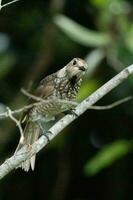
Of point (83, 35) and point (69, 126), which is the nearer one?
point (83, 35)

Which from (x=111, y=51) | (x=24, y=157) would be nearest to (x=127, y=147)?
(x=111, y=51)

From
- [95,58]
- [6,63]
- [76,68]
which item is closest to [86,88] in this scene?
[95,58]

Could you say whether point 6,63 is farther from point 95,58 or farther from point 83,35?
point 83,35

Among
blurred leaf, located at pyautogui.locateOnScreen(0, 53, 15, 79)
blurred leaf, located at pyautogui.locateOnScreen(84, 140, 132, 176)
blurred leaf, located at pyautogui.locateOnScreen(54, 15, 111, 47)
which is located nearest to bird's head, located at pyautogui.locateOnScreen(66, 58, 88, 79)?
blurred leaf, located at pyautogui.locateOnScreen(54, 15, 111, 47)

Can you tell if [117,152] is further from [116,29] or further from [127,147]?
[116,29]

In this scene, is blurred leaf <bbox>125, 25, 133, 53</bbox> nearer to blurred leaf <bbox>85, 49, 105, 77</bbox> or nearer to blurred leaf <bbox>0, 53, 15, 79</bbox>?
blurred leaf <bbox>85, 49, 105, 77</bbox>

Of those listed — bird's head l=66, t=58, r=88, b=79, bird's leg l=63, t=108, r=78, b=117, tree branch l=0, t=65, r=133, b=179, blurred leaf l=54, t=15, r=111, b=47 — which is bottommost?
tree branch l=0, t=65, r=133, b=179
